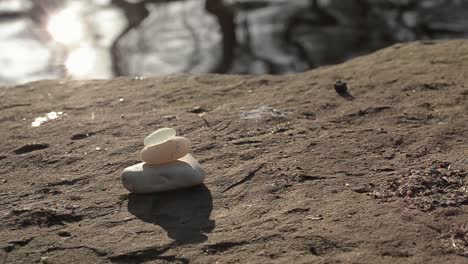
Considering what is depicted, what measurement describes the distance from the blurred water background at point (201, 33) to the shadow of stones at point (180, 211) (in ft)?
6.21

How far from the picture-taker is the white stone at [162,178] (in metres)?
2.14

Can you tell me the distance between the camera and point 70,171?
2334 millimetres

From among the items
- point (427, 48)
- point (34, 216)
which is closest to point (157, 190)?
point (34, 216)

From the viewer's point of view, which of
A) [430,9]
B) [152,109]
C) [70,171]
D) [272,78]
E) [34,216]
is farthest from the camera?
[430,9]

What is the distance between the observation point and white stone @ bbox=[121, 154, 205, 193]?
214 centimetres

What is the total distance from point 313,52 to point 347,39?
10.1 inches

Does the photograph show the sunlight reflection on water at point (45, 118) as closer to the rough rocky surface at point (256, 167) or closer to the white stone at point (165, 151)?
the rough rocky surface at point (256, 167)

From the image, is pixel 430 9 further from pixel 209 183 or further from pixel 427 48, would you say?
pixel 209 183

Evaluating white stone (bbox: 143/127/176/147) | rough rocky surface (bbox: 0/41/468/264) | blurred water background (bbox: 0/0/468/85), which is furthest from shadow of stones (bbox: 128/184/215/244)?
blurred water background (bbox: 0/0/468/85)

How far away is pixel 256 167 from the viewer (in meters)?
2.24

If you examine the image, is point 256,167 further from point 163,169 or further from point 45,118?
point 45,118

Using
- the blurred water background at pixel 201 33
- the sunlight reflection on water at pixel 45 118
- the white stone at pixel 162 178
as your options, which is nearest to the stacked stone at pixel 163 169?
the white stone at pixel 162 178

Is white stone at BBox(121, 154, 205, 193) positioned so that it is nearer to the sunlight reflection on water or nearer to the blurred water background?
the sunlight reflection on water

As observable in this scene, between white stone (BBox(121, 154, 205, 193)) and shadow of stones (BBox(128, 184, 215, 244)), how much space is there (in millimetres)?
18
